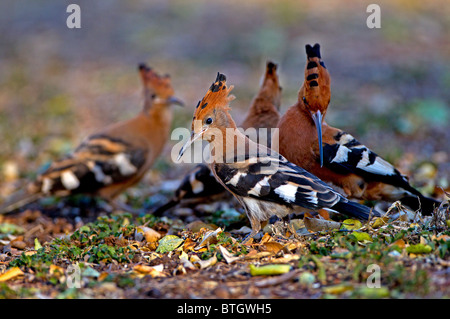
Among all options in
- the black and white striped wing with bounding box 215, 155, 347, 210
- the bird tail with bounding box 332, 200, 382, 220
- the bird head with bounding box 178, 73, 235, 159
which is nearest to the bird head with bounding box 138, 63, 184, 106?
the bird head with bounding box 178, 73, 235, 159

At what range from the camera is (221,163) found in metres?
4.25

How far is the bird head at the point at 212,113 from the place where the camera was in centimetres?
425

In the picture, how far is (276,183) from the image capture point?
4.04m

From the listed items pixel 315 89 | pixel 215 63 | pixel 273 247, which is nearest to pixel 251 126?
pixel 315 89

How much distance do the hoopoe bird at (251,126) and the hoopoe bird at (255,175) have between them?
0.82 m

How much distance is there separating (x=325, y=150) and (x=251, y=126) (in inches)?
39.7

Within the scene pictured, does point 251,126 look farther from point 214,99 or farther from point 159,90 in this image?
point 159,90

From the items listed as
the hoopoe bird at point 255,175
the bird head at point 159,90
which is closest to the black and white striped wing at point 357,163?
the hoopoe bird at point 255,175

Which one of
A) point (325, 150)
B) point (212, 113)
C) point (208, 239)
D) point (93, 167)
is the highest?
point (212, 113)

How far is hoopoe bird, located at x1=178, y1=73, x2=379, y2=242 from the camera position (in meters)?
3.98

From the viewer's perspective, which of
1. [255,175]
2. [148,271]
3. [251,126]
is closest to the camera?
[148,271]

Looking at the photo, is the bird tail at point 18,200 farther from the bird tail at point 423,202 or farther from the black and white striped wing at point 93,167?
the bird tail at point 423,202
